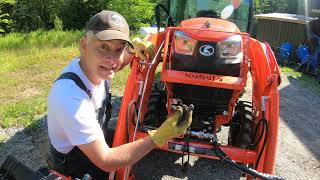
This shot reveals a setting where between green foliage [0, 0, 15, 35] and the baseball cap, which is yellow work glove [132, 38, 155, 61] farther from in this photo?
green foliage [0, 0, 15, 35]

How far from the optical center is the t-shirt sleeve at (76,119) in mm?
2396

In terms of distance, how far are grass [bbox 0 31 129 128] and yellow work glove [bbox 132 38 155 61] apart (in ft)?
7.75

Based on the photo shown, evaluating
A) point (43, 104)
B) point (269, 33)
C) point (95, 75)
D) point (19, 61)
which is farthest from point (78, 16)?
point (95, 75)

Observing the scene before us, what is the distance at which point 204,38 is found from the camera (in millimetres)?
3826

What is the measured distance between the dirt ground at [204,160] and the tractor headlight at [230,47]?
1507 mm

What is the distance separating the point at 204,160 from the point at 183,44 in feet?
5.60

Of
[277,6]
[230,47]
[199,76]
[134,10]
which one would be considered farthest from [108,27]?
[277,6]

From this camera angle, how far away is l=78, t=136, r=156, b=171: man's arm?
239cm

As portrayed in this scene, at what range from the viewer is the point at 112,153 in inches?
95.2

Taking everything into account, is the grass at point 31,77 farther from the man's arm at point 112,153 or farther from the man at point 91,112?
the man's arm at point 112,153

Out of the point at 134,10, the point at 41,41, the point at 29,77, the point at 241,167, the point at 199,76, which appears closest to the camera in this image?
the point at 241,167

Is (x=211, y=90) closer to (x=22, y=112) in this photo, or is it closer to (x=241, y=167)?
(x=241, y=167)

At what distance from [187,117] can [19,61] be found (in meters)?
7.53

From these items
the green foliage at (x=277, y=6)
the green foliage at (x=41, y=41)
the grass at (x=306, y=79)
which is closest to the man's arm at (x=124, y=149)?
the grass at (x=306, y=79)
